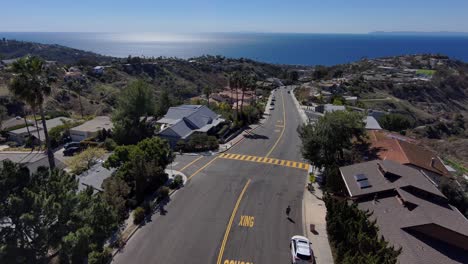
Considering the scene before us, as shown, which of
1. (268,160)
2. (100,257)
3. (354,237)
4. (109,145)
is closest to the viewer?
(100,257)

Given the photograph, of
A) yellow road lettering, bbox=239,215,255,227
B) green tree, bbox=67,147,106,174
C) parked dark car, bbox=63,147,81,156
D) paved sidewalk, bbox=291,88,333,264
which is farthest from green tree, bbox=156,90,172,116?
yellow road lettering, bbox=239,215,255,227

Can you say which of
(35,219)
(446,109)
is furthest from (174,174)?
(446,109)

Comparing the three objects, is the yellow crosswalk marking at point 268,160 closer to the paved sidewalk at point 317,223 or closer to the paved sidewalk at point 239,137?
the paved sidewalk at point 239,137

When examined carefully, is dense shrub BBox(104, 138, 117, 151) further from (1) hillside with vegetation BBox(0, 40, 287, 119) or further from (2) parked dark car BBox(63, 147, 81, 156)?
(1) hillside with vegetation BBox(0, 40, 287, 119)

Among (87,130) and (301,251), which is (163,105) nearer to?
(87,130)

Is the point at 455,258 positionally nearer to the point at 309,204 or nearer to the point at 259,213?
the point at 309,204

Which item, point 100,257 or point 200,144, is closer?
point 100,257

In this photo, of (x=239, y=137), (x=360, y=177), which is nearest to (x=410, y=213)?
(x=360, y=177)
